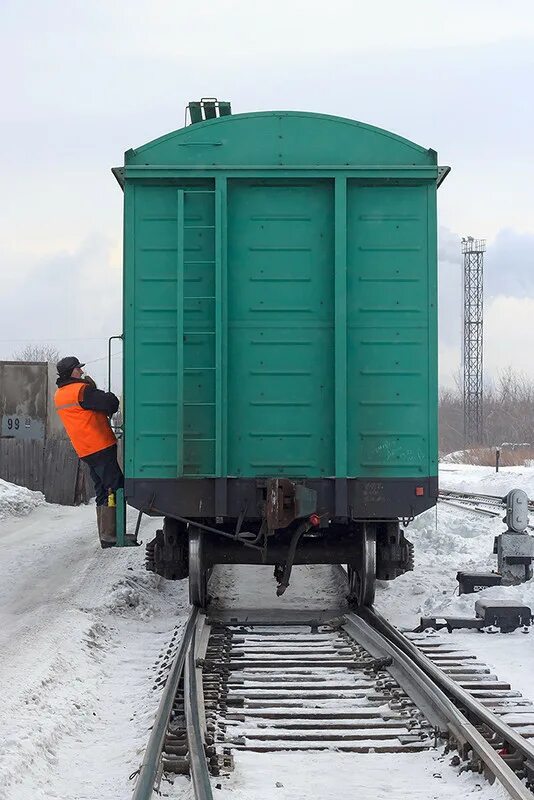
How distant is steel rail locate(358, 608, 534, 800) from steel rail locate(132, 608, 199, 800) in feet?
5.26

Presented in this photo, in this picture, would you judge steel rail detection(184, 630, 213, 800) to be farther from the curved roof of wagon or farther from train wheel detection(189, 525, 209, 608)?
the curved roof of wagon

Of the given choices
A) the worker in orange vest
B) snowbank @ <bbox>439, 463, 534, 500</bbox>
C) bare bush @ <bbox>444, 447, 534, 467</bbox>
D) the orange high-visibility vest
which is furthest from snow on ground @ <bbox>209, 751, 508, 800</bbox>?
bare bush @ <bbox>444, 447, 534, 467</bbox>

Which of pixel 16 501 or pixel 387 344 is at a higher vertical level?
pixel 387 344

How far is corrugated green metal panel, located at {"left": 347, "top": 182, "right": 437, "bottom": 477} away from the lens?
28.2 ft

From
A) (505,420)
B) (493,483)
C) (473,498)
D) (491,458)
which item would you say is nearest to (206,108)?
(473,498)

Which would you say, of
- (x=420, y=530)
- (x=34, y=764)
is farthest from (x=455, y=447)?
(x=34, y=764)

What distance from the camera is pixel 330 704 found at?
6195mm

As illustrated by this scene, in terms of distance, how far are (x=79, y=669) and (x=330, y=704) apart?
6.88 ft

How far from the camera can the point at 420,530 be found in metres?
17.1

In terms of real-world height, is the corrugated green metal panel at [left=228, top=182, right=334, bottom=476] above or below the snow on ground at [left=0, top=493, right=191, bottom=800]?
above

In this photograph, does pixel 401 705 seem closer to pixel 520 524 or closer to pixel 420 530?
pixel 520 524

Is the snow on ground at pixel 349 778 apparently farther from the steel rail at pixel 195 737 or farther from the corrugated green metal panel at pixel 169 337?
the corrugated green metal panel at pixel 169 337

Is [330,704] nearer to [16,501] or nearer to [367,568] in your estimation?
[367,568]

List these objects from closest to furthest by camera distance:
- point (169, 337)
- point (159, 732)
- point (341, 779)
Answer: point (341, 779), point (159, 732), point (169, 337)
